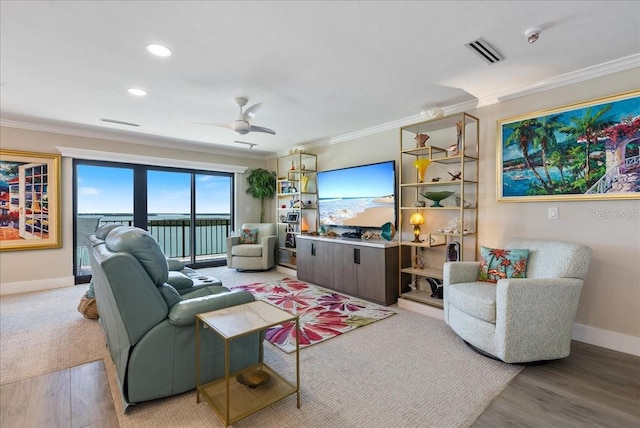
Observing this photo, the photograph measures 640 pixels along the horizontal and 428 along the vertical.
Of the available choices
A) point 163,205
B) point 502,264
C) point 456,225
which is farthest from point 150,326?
point 163,205

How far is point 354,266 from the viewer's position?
412cm

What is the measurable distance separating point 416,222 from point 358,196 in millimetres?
1111

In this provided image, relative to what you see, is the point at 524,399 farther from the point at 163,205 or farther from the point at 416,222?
the point at 163,205

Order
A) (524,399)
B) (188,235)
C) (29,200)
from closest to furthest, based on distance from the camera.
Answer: (524,399) → (29,200) → (188,235)

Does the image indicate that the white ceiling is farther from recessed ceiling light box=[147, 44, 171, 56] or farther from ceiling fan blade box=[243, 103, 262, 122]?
ceiling fan blade box=[243, 103, 262, 122]

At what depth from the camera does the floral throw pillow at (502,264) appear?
109 inches

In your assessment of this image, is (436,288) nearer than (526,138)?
No

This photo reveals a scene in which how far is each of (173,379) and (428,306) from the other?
269cm

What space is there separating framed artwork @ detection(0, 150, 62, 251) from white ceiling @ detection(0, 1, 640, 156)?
2.39 feet

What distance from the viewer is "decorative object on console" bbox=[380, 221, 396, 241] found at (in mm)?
4184

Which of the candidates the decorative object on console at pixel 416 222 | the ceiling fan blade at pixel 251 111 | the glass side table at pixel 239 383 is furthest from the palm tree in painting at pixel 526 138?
the glass side table at pixel 239 383

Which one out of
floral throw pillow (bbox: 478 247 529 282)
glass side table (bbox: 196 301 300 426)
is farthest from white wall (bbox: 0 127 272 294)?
floral throw pillow (bbox: 478 247 529 282)

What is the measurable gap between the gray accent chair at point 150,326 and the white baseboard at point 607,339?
305 cm

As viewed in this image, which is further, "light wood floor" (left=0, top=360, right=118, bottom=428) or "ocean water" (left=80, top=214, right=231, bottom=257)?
"ocean water" (left=80, top=214, right=231, bottom=257)
